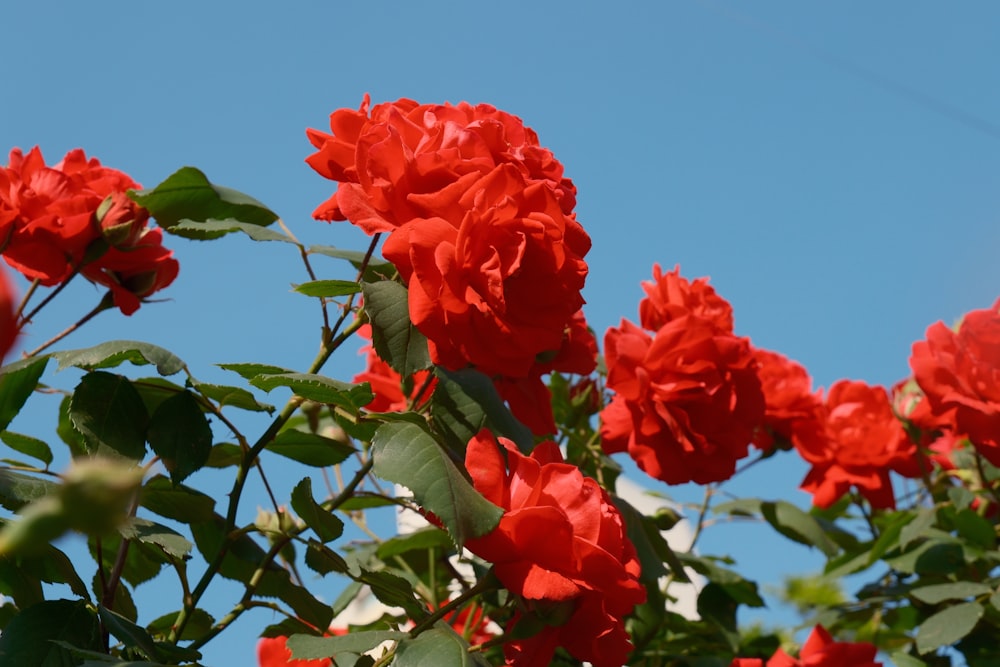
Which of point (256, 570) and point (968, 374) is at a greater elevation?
point (968, 374)

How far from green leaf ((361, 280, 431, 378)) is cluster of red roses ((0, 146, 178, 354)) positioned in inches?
18.9

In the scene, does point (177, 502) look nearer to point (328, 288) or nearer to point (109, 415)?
point (109, 415)

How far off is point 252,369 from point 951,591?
3.94 ft

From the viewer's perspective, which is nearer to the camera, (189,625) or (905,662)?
(189,625)

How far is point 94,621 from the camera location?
3.17 ft

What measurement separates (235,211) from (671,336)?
692mm

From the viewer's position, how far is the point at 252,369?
A: 1004mm

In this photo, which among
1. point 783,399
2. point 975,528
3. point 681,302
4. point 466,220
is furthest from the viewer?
point 783,399

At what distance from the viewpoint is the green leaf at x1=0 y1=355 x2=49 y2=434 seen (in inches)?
42.3

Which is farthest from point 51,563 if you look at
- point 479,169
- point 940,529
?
point 940,529

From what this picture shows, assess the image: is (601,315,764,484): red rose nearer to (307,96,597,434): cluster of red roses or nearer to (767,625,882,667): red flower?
(767,625,882,667): red flower

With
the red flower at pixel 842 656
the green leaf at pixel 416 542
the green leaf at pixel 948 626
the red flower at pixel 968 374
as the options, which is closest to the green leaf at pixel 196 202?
the green leaf at pixel 416 542

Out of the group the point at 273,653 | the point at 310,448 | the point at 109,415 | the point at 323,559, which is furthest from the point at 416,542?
the point at 109,415

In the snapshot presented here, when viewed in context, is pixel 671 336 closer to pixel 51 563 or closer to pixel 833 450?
pixel 833 450
